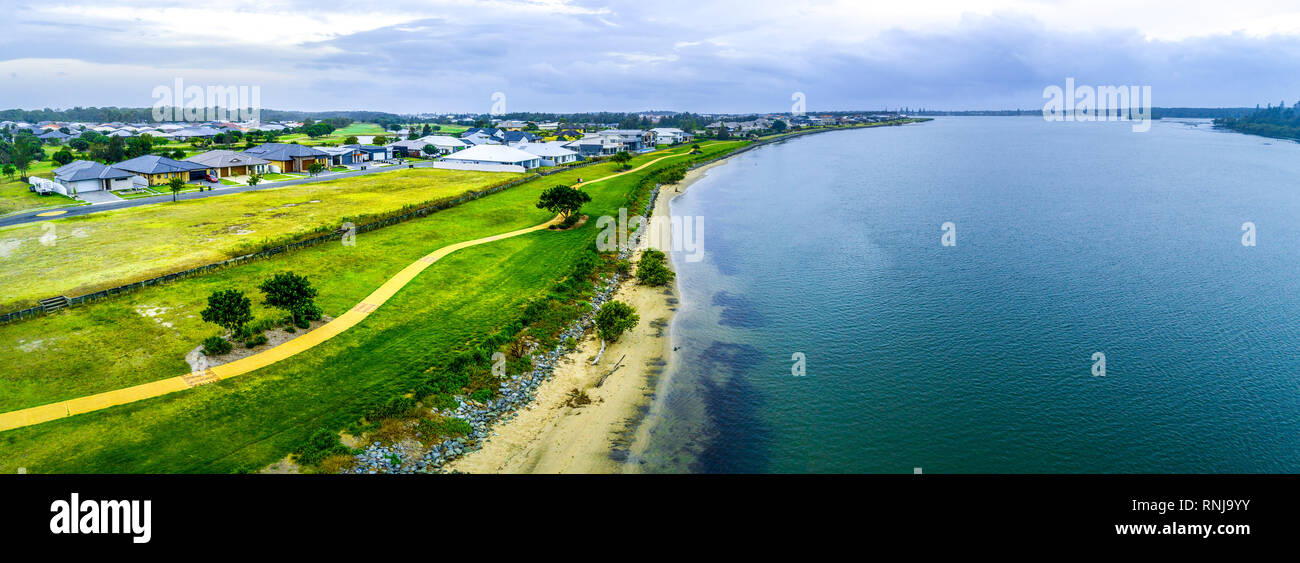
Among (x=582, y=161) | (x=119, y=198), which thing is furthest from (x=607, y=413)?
(x=582, y=161)

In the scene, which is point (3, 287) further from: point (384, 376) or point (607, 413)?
point (607, 413)

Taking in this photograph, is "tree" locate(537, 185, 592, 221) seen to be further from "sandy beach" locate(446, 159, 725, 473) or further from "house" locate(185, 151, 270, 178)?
"house" locate(185, 151, 270, 178)

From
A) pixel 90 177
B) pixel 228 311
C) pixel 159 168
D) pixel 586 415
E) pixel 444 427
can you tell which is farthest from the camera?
pixel 159 168

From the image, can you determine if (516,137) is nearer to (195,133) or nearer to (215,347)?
(195,133)

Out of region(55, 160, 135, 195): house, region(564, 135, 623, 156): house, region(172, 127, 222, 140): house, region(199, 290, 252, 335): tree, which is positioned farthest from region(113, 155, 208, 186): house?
region(172, 127, 222, 140): house

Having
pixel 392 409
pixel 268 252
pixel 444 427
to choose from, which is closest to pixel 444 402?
pixel 444 427

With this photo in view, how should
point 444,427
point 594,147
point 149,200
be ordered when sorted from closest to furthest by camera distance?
point 444,427 → point 149,200 → point 594,147

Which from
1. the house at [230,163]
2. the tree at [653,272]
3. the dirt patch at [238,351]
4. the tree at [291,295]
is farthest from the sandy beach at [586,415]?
the house at [230,163]
